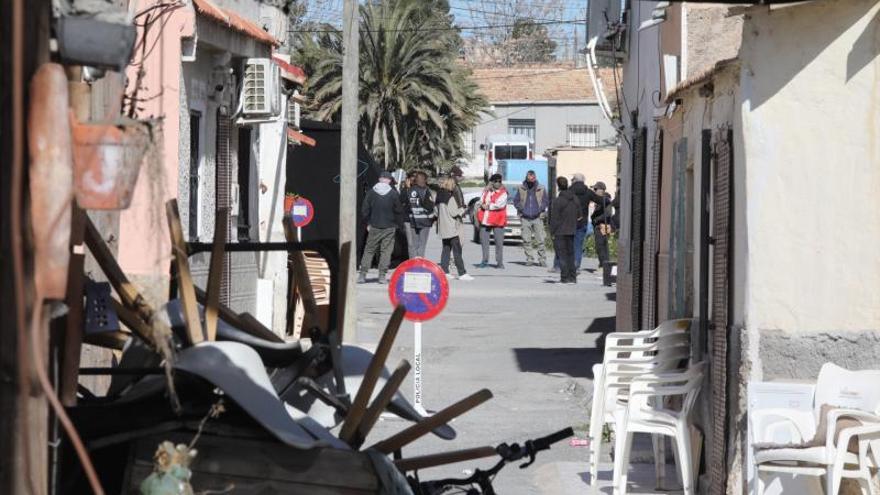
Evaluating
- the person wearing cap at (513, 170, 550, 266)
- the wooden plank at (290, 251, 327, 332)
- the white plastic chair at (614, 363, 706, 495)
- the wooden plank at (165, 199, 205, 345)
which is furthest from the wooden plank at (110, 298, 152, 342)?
the person wearing cap at (513, 170, 550, 266)

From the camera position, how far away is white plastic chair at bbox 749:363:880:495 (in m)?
7.67

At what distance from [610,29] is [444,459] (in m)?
14.4

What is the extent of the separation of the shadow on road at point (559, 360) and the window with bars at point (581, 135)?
5049 centimetres

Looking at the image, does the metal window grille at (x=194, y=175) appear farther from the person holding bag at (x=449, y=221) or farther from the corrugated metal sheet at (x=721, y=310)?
the person holding bag at (x=449, y=221)

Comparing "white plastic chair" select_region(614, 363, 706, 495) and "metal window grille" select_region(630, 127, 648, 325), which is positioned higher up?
"metal window grille" select_region(630, 127, 648, 325)

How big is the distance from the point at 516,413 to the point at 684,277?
117 inches

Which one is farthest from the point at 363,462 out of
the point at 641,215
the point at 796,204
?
the point at 641,215

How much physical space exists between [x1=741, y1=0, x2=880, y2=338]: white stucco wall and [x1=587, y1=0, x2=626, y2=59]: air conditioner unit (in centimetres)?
1018

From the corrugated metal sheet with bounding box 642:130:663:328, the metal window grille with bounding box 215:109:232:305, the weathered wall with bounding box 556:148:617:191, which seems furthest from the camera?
the weathered wall with bounding box 556:148:617:191

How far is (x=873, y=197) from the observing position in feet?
27.7

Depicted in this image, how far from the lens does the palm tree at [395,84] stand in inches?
1827

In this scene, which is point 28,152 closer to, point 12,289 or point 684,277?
point 12,289

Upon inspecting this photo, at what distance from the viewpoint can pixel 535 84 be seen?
228 feet

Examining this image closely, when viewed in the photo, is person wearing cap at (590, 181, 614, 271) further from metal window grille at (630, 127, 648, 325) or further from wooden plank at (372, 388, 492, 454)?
wooden plank at (372, 388, 492, 454)
